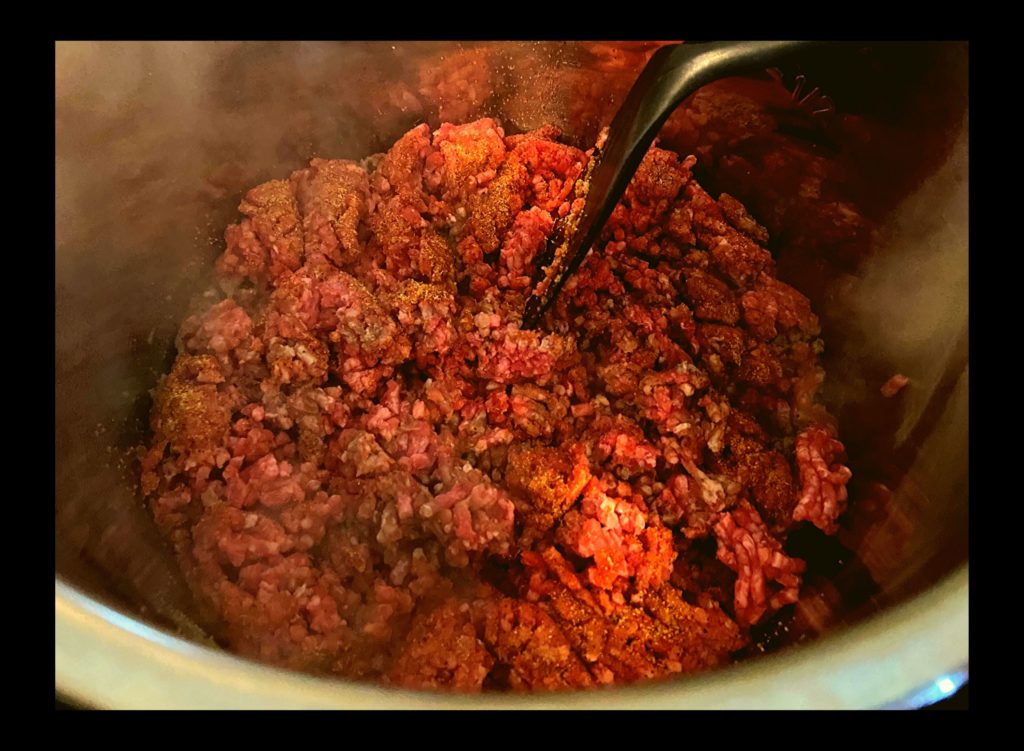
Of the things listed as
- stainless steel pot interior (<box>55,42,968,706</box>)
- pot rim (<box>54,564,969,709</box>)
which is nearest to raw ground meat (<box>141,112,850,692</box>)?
stainless steel pot interior (<box>55,42,968,706</box>)

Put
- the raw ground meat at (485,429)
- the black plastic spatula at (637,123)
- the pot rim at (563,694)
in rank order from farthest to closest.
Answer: the raw ground meat at (485,429) < the black plastic spatula at (637,123) < the pot rim at (563,694)

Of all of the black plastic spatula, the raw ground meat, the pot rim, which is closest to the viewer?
the pot rim

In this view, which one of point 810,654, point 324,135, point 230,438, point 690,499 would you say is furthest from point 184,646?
point 324,135

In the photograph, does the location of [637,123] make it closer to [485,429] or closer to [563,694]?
[485,429]

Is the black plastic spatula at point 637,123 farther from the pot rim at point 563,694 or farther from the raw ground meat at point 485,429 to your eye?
the pot rim at point 563,694

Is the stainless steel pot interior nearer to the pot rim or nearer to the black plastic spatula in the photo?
the pot rim

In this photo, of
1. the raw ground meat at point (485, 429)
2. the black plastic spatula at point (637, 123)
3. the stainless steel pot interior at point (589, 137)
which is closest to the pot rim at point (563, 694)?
the stainless steel pot interior at point (589, 137)
